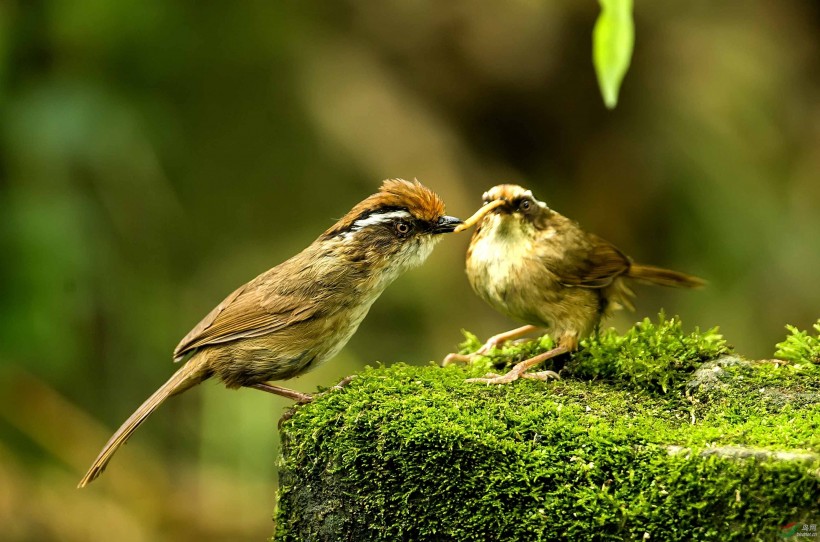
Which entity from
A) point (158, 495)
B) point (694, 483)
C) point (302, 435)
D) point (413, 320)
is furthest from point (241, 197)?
point (694, 483)

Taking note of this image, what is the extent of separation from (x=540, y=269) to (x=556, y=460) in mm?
1664

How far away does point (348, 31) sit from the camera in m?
7.95

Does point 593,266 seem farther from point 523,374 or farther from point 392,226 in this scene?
point 392,226

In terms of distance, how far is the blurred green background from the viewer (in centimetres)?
606

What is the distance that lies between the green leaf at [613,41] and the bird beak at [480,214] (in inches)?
81.4

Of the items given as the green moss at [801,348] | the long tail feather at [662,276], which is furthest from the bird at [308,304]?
the green moss at [801,348]

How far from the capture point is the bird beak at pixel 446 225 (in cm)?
450

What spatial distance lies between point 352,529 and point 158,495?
3.58 metres

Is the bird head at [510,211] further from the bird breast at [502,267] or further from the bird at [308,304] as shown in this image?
the bird at [308,304]

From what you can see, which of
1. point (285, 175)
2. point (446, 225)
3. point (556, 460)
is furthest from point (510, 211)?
point (285, 175)

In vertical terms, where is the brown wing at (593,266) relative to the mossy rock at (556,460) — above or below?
above

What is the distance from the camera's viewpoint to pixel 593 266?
193 inches

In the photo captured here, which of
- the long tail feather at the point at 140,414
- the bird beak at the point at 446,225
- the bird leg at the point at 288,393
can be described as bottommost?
the long tail feather at the point at 140,414

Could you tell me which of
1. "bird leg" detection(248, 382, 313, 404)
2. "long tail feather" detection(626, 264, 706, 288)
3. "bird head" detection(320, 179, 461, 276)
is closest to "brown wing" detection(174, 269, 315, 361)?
"bird leg" detection(248, 382, 313, 404)
